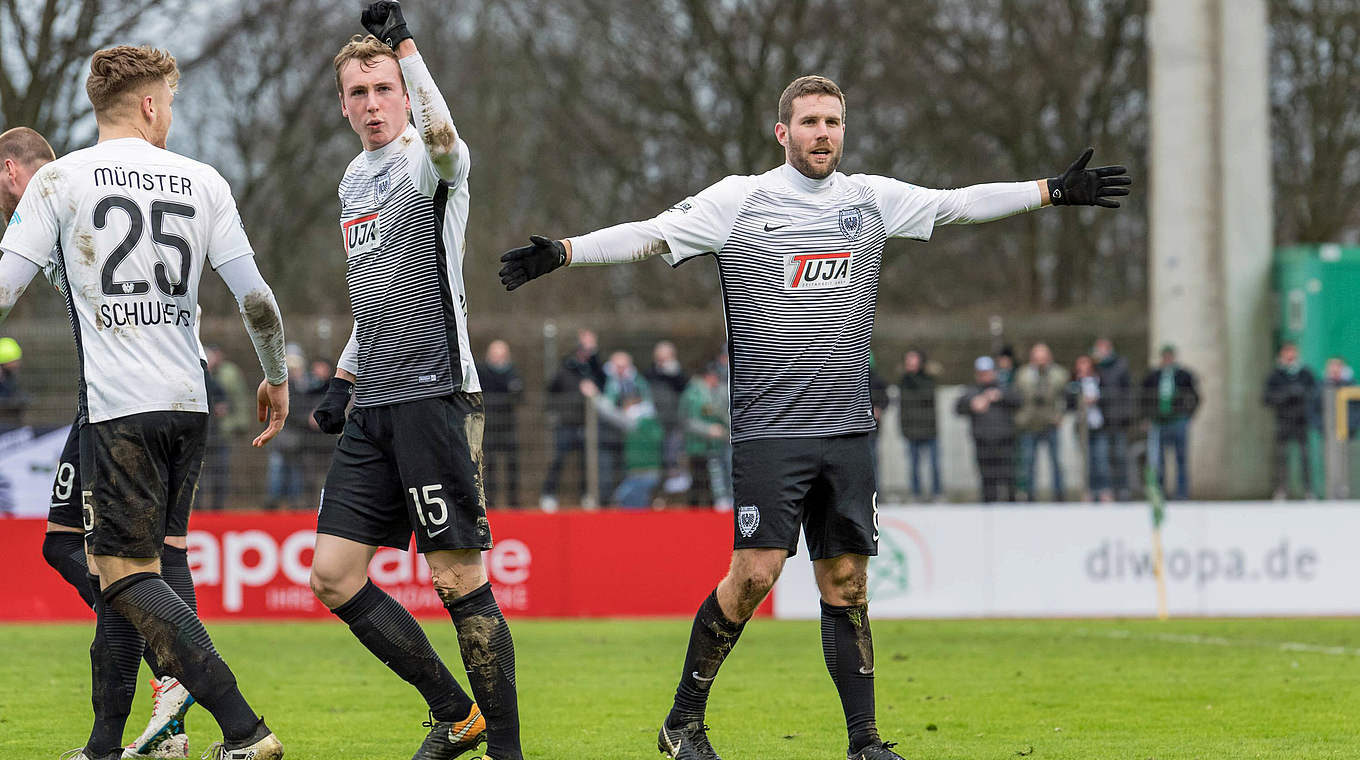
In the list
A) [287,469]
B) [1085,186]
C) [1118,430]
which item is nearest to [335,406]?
[1085,186]

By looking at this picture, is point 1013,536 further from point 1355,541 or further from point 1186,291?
point 1186,291

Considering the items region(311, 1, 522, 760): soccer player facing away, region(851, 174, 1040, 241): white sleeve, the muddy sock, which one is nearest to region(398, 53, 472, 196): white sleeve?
region(311, 1, 522, 760): soccer player facing away

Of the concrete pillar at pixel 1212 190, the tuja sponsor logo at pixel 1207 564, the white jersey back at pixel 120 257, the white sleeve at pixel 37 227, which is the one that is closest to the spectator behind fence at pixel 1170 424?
the tuja sponsor logo at pixel 1207 564

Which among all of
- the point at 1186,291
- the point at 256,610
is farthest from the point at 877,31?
the point at 256,610

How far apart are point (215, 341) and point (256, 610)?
651 cm

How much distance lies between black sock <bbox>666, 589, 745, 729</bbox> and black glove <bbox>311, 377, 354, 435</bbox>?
59.9 inches

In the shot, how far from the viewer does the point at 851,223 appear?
614 centimetres

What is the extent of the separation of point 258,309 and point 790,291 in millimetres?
1888

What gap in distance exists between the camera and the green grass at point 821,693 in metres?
6.94

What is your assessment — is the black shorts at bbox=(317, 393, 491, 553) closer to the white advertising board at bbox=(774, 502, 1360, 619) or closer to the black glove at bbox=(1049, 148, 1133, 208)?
the black glove at bbox=(1049, 148, 1133, 208)

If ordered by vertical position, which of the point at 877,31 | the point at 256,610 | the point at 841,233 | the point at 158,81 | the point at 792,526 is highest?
the point at 877,31

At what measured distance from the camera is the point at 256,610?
591 inches

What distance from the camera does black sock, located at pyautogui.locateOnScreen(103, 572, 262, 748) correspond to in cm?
544

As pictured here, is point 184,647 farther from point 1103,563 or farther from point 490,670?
point 1103,563
